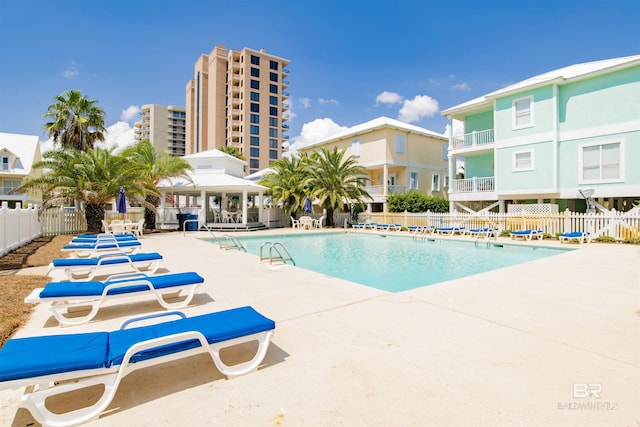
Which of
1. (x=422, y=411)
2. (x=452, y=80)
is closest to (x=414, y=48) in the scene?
(x=452, y=80)

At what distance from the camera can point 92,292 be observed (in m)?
4.61

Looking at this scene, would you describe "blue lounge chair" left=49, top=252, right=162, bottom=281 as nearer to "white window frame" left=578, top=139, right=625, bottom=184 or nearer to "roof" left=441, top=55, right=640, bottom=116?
"white window frame" left=578, top=139, right=625, bottom=184

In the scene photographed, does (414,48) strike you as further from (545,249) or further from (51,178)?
(51,178)

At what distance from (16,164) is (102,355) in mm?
45846

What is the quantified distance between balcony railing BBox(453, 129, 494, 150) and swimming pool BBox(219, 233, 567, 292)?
9983 mm

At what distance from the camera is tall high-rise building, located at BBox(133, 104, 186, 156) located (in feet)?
310

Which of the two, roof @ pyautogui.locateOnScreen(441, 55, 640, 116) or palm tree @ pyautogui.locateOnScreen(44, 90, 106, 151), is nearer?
roof @ pyautogui.locateOnScreen(441, 55, 640, 116)

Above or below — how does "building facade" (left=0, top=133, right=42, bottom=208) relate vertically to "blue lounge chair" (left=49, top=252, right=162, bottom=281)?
above

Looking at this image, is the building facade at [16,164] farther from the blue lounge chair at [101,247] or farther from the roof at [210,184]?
the blue lounge chair at [101,247]

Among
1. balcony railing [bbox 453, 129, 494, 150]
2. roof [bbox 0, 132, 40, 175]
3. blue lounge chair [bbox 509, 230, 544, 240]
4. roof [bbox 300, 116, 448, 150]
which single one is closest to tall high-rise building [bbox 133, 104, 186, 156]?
roof [bbox 0, 132, 40, 175]

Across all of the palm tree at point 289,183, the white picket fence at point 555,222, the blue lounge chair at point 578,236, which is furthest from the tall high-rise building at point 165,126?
the blue lounge chair at point 578,236

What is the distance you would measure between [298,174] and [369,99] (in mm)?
10645

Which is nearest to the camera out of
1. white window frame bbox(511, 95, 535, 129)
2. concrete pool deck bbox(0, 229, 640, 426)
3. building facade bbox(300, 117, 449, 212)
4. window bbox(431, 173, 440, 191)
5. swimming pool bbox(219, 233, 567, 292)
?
concrete pool deck bbox(0, 229, 640, 426)

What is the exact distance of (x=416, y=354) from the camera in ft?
11.2
